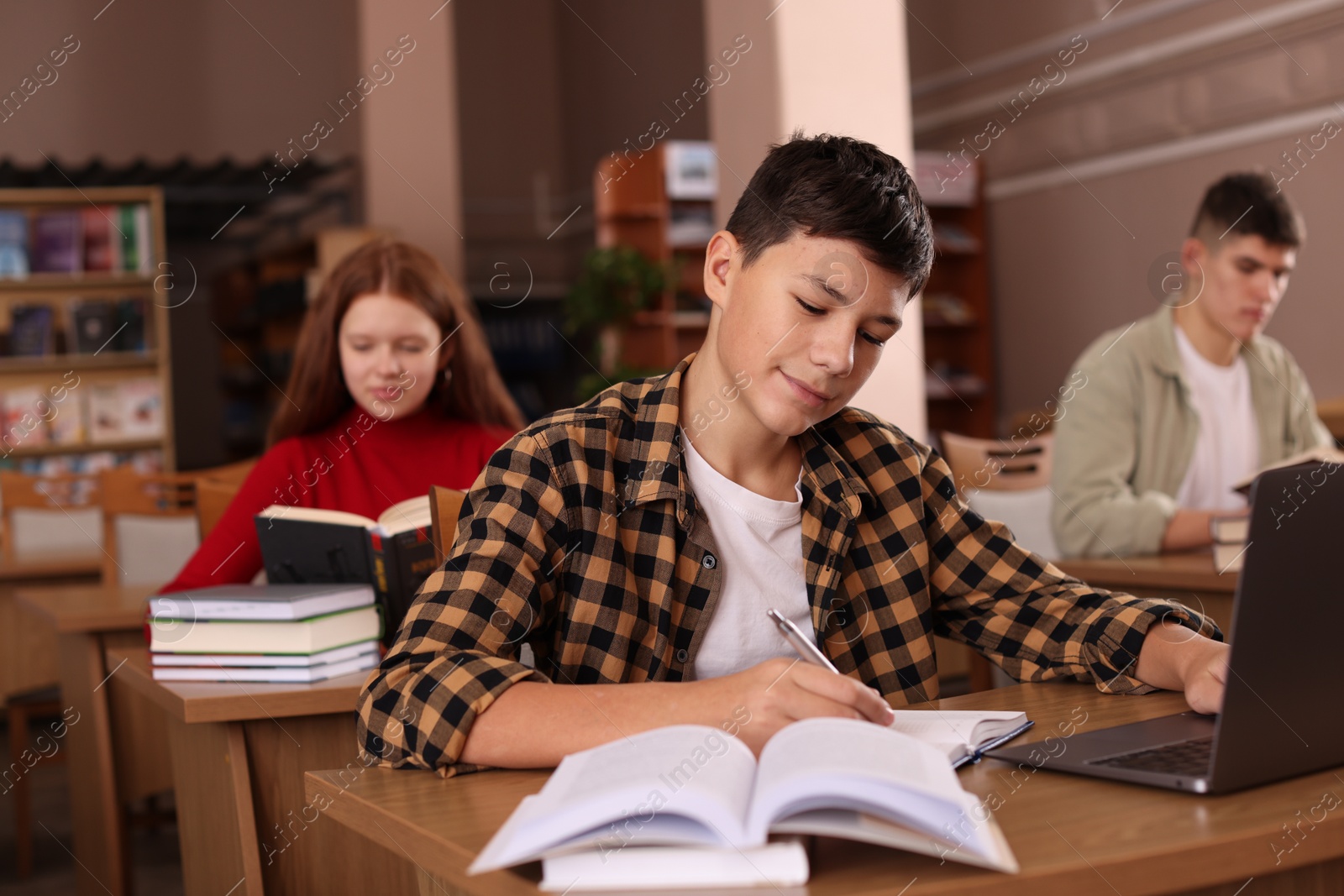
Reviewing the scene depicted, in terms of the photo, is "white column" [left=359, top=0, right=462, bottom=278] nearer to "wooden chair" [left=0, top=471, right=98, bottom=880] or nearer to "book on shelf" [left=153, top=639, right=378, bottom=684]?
"wooden chair" [left=0, top=471, right=98, bottom=880]

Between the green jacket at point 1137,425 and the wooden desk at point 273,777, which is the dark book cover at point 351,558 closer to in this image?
the wooden desk at point 273,777

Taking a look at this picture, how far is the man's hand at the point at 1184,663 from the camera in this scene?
3.93ft

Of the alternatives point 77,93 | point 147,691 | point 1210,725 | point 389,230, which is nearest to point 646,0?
point 389,230

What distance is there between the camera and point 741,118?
13.2 feet

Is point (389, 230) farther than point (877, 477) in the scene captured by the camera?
Yes

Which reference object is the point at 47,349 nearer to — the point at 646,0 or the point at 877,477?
the point at 646,0

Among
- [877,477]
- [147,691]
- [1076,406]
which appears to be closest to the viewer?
[877,477]

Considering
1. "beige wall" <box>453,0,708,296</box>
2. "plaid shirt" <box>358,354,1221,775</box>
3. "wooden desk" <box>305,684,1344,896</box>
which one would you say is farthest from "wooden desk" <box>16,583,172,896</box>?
"beige wall" <box>453,0,708,296</box>

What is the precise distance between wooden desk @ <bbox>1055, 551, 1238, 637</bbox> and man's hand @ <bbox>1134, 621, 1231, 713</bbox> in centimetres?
80

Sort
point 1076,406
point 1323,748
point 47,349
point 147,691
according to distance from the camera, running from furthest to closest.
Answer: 1. point 47,349
2. point 1076,406
3. point 147,691
4. point 1323,748

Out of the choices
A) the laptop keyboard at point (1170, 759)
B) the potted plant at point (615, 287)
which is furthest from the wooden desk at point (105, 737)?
the potted plant at point (615, 287)

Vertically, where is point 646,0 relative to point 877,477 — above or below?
above

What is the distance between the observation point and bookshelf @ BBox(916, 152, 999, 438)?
6.91 meters

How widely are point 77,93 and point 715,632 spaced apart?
29.9ft
